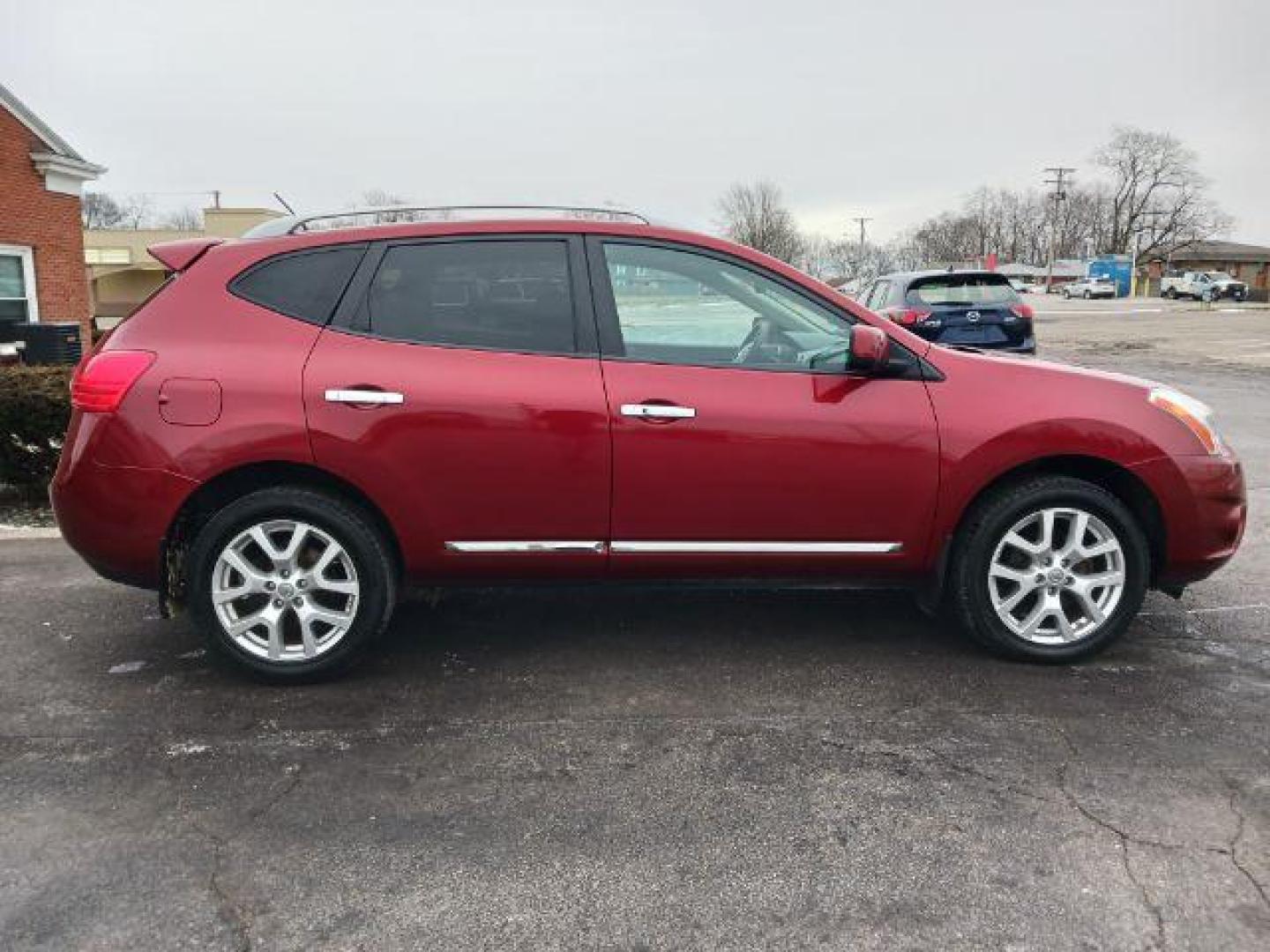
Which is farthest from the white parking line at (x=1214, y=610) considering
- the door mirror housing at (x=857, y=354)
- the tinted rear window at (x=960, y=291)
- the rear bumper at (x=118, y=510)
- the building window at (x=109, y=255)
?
the building window at (x=109, y=255)

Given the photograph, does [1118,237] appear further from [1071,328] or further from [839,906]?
[839,906]

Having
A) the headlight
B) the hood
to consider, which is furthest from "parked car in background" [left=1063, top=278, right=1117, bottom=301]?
the hood

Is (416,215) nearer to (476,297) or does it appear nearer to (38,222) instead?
(476,297)

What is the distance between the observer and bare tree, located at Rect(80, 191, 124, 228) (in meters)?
82.8

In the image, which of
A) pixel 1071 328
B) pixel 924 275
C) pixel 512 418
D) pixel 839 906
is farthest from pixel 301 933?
pixel 1071 328

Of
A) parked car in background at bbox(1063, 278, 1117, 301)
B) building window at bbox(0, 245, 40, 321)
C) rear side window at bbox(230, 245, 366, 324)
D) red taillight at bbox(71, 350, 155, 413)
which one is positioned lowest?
red taillight at bbox(71, 350, 155, 413)

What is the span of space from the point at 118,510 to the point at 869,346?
283cm

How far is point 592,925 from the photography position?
2533mm

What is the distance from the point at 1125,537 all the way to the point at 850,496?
1.10 meters

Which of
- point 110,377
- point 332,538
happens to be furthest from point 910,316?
point 110,377

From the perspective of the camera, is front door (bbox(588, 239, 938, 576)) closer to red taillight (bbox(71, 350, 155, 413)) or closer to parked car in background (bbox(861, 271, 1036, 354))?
red taillight (bbox(71, 350, 155, 413))

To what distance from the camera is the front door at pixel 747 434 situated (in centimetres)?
395

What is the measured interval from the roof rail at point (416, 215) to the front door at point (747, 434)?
0.71 feet

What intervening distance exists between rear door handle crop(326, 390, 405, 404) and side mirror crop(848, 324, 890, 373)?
1680mm
